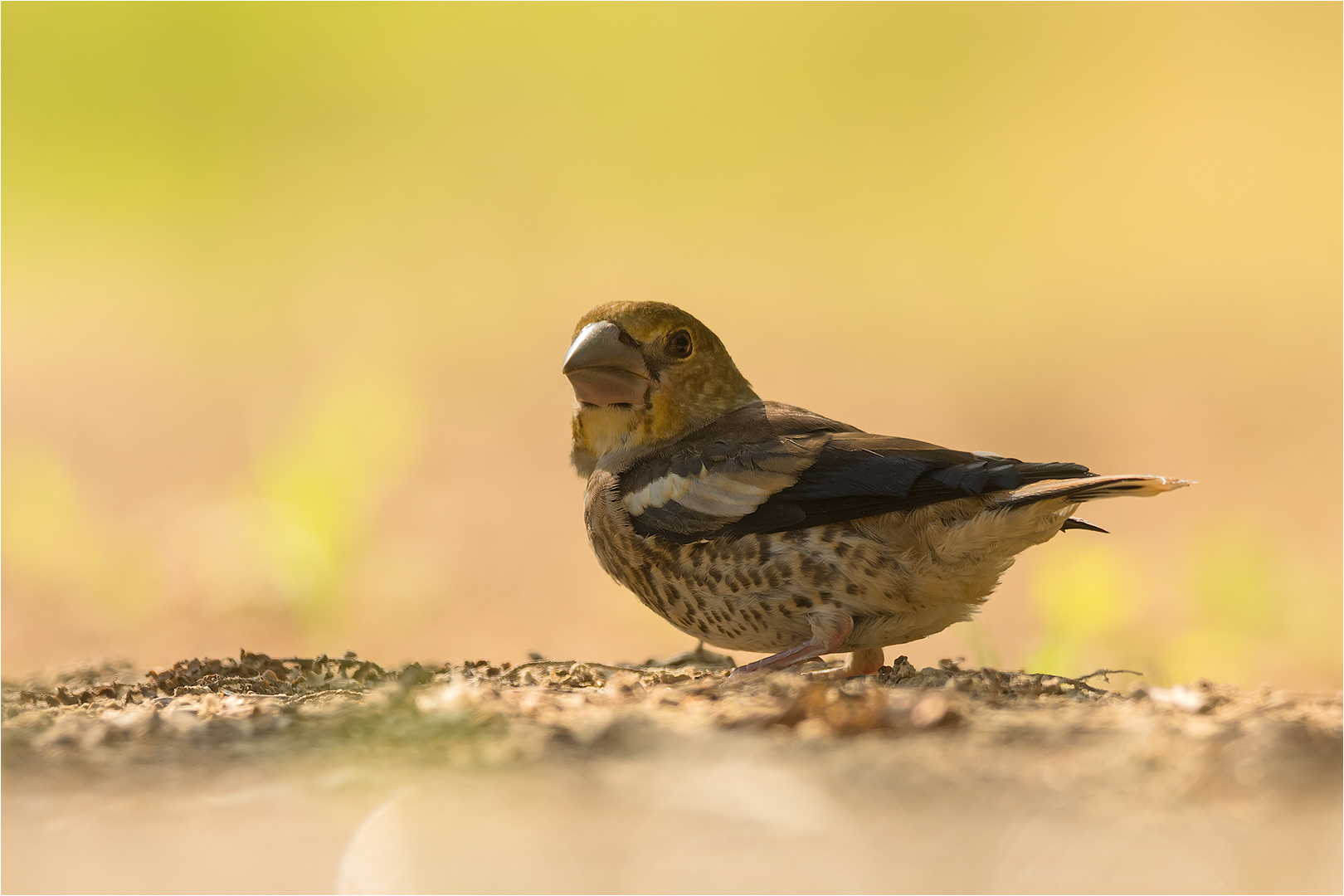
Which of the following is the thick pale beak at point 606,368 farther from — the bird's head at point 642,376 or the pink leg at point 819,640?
the pink leg at point 819,640

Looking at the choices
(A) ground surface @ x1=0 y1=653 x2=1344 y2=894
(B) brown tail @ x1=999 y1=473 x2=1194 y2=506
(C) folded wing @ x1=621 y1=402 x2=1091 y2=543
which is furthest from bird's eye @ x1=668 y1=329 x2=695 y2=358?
(A) ground surface @ x1=0 y1=653 x2=1344 y2=894

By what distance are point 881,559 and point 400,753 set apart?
83.8 inches

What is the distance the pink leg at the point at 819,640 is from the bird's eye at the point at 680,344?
5.21 ft

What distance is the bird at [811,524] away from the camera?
15.3 ft

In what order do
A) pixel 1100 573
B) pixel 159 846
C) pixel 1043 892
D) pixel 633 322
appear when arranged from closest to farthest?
pixel 1043 892
pixel 159 846
pixel 633 322
pixel 1100 573

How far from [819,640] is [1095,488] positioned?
120 cm

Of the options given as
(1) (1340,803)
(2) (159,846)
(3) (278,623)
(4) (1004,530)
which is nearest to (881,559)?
(4) (1004,530)

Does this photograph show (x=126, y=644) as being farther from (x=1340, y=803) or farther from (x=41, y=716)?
(x=1340, y=803)

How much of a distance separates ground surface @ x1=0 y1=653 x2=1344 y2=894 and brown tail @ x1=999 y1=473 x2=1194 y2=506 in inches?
28.5

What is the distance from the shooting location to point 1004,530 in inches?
183

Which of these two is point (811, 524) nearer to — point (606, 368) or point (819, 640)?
point (819, 640)

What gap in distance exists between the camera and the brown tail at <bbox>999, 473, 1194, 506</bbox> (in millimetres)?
4277

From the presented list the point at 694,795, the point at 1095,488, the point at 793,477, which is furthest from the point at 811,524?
the point at 694,795

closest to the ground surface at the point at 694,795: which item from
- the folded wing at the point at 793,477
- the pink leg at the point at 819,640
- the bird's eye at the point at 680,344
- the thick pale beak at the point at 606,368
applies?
the pink leg at the point at 819,640
